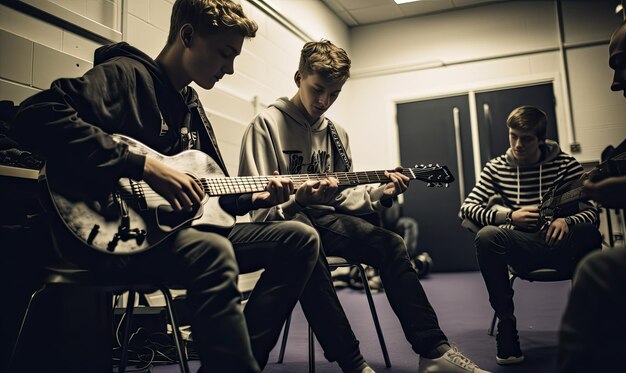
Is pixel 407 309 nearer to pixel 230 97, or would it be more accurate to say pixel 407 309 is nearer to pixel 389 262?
pixel 389 262

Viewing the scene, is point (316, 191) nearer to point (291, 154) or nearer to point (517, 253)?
point (291, 154)

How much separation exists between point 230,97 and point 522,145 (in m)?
2.09

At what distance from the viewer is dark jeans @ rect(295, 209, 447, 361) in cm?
147

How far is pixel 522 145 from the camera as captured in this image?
2.17 metres

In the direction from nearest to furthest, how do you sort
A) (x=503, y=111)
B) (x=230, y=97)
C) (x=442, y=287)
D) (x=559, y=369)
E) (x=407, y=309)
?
(x=559, y=369), (x=407, y=309), (x=230, y=97), (x=442, y=287), (x=503, y=111)

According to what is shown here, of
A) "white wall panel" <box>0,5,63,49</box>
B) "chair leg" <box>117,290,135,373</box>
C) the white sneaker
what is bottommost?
the white sneaker

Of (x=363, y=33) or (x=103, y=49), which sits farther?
(x=363, y=33)

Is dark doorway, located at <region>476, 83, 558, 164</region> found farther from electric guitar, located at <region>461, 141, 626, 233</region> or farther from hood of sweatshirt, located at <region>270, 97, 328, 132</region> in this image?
hood of sweatshirt, located at <region>270, 97, 328, 132</region>

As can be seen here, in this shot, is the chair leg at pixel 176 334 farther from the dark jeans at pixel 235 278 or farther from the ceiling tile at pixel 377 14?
the ceiling tile at pixel 377 14

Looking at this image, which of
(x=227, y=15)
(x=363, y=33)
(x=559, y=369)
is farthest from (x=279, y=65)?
(x=559, y=369)

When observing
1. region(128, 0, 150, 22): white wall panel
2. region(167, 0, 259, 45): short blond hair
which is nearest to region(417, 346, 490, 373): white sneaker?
region(167, 0, 259, 45): short blond hair

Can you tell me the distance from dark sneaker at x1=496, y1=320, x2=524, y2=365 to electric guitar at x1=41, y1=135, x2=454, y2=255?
1098 millimetres

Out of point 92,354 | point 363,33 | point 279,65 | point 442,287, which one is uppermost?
point 363,33

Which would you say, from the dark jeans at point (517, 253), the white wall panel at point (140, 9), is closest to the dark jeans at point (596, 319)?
the dark jeans at point (517, 253)
